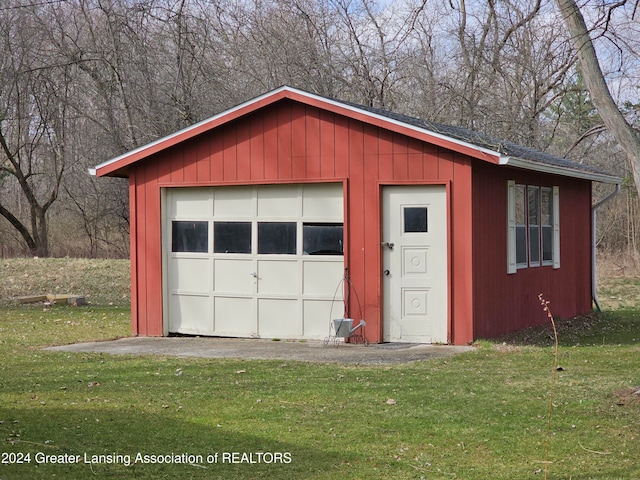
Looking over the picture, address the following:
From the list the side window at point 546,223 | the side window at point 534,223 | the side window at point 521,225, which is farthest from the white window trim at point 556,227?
the side window at point 521,225

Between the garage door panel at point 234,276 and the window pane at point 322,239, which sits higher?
the window pane at point 322,239

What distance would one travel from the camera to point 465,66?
87.2 ft

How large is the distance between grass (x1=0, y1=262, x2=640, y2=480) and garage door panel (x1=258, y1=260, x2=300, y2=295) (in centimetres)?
258

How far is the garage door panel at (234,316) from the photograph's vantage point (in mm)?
13945

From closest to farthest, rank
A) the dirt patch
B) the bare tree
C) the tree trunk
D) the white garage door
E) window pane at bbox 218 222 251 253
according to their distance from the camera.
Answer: the dirt patch
the tree trunk
the white garage door
window pane at bbox 218 222 251 253
the bare tree

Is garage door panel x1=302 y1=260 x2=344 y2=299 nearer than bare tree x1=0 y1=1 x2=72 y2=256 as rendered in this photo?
Yes

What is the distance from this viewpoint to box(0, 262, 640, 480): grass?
253 inches

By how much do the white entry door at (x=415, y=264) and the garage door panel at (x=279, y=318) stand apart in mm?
1385

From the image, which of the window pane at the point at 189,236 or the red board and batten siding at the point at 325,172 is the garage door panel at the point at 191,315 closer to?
the red board and batten siding at the point at 325,172

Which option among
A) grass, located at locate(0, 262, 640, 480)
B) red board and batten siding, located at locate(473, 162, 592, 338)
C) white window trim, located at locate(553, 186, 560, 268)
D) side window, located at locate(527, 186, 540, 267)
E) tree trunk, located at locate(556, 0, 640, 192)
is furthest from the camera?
white window trim, located at locate(553, 186, 560, 268)

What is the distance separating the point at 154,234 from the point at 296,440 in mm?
7949

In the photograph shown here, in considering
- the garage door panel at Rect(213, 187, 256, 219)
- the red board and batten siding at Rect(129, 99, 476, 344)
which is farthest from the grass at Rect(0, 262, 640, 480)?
the garage door panel at Rect(213, 187, 256, 219)

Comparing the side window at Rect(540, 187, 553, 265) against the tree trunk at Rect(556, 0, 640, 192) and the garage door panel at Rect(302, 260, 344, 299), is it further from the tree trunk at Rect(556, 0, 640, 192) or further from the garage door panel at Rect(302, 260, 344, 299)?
the tree trunk at Rect(556, 0, 640, 192)

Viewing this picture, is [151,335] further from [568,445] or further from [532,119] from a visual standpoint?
[532,119]
